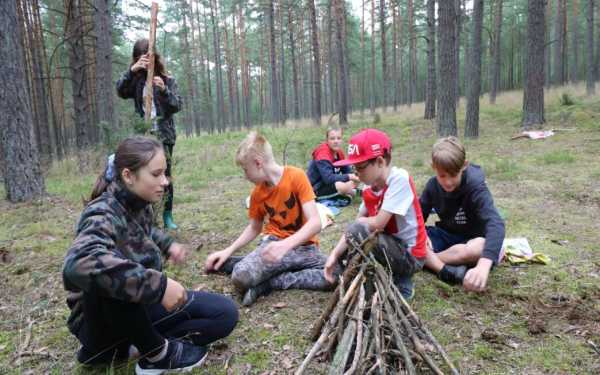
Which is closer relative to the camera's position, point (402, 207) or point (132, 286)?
point (132, 286)

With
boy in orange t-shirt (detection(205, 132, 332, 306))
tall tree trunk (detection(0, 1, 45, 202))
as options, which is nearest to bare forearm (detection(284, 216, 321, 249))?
boy in orange t-shirt (detection(205, 132, 332, 306))

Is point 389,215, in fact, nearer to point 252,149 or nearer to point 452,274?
point 452,274

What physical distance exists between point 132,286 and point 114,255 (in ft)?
0.51

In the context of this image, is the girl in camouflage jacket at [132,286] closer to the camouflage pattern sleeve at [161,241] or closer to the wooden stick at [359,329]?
the camouflage pattern sleeve at [161,241]

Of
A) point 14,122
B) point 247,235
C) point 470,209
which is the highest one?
point 14,122

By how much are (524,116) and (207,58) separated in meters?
27.1

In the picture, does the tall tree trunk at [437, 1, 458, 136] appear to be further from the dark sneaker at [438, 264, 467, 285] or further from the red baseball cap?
the red baseball cap

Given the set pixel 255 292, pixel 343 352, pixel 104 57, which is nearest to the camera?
pixel 343 352

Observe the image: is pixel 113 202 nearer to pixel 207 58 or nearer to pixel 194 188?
pixel 194 188

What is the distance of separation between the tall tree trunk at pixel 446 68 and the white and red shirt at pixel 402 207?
7.54m

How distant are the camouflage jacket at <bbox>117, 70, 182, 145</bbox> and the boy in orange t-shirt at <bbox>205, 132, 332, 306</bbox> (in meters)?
1.53

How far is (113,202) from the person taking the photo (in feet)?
6.29

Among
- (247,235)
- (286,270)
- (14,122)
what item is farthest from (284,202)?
(14,122)

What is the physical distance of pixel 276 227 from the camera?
3.10 metres
